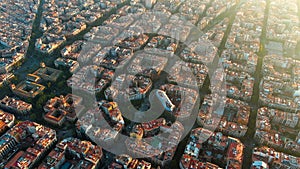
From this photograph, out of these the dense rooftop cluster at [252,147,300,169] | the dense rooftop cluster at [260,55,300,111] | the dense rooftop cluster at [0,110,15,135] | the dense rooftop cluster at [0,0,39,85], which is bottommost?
the dense rooftop cluster at [252,147,300,169]

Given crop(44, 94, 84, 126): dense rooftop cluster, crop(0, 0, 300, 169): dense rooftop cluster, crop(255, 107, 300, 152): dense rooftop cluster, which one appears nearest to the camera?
crop(0, 0, 300, 169): dense rooftop cluster

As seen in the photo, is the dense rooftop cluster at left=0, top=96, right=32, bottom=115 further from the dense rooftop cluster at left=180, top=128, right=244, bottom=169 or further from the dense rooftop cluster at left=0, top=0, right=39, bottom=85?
the dense rooftop cluster at left=180, top=128, right=244, bottom=169

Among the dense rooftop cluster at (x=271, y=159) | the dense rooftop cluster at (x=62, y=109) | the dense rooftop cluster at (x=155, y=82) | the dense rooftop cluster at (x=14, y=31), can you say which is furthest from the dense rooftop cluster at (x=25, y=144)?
the dense rooftop cluster at (x=271, y=159)

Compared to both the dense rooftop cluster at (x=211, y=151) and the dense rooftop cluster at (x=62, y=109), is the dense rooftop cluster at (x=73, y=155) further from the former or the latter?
the dense rooftop cluster at (x=211, y=151)

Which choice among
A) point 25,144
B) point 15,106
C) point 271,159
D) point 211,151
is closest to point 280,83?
point 271,159

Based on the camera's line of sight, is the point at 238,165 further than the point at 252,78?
No

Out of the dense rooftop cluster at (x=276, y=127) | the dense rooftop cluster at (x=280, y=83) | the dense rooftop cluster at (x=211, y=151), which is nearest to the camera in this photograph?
the dense rooftop cluster at (x=211, y=151)

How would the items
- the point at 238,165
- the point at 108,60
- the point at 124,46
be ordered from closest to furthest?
1. the point at 238,165
2. the point at 108,60
3. the point at 124,46

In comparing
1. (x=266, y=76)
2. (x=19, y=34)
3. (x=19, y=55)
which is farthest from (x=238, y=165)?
(x=19, y=34)

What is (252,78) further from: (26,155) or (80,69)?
(26,155)

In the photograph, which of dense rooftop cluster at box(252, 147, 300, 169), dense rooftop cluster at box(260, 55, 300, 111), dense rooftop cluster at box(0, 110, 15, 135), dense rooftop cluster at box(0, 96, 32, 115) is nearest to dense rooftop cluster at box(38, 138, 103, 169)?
dense rooftop cluster at box(0, 110, 15, 135)

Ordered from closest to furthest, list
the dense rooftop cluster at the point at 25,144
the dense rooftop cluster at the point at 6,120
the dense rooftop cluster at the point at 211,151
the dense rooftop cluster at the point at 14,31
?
the dense rooftop cluster at the point at 211,151 < the dense rooftop cluster at the point at 25,144 < the dense rooftop cluster at the point at 6,120 < the dense rooftop cluster at the point at 14,31
